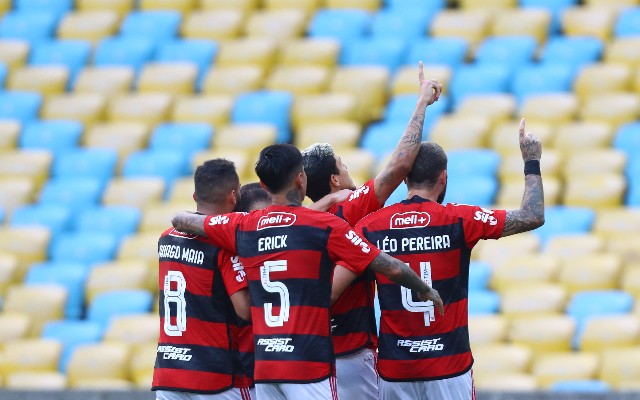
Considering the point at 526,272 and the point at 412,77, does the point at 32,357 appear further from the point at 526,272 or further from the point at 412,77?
the point at 412,77

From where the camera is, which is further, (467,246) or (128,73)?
(128,73)

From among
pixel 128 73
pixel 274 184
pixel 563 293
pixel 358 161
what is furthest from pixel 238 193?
A: pixel 128 73

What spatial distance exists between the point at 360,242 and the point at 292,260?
0.34m

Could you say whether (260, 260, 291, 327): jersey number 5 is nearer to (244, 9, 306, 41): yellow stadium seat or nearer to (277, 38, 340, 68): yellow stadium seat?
(277, 38, 340, 68): yellow stadium seat

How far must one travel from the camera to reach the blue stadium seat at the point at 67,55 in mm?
15320

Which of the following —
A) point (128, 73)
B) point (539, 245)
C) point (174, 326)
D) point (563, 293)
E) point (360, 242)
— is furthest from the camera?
point (128, 73)

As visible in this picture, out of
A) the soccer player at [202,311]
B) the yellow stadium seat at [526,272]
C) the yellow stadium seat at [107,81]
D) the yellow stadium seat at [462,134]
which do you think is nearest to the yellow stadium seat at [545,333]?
the yellow stadium seat at [526,272]

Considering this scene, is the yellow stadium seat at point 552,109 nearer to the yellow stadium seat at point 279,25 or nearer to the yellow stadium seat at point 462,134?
the yellow stadium seat at point 462,134

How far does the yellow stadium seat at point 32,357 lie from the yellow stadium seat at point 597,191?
4.95 meters

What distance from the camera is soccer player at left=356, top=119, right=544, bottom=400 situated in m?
6.56

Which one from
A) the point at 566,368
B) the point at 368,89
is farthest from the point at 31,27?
the point at 566,368

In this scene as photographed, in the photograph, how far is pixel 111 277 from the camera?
485 inches

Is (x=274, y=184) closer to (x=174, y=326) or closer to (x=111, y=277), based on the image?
(x=174, y=326)

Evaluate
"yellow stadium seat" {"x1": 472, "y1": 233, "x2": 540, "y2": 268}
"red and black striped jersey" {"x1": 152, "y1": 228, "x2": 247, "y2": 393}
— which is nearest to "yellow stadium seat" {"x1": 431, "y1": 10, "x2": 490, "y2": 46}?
"yellow stadium seat" {"x1": 472, "y1": 233, "x2": 540, "y2": 268}
